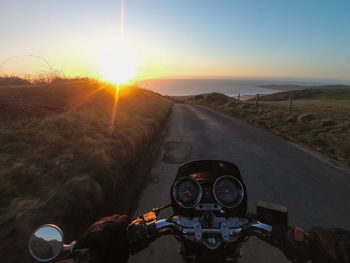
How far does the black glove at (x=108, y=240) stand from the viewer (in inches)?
65.2

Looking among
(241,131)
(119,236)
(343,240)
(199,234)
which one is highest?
(343,240)

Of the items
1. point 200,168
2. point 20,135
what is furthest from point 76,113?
point 200,168

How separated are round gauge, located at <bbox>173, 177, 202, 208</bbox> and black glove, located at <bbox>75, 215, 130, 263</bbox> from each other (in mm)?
608

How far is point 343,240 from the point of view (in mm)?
1496

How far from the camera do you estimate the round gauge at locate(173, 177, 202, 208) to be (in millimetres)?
2064

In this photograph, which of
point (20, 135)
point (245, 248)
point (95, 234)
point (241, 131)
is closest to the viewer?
point (95, 234)

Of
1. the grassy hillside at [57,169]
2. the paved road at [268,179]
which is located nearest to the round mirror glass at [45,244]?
the grassy hillside at [57,169]

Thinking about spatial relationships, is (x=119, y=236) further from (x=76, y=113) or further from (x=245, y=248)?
(x=76, y=113)

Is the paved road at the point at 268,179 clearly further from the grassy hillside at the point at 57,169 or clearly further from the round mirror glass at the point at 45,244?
the round mirror glass at the point at 45,244

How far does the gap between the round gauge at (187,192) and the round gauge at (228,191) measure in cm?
19

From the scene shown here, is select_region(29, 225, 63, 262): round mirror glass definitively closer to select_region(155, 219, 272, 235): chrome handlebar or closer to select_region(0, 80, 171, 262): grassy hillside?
select_region(155, 219, 272, 235): chrome handlebar

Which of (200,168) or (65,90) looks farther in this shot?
(65,90)

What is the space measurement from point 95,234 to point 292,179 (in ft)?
17.6

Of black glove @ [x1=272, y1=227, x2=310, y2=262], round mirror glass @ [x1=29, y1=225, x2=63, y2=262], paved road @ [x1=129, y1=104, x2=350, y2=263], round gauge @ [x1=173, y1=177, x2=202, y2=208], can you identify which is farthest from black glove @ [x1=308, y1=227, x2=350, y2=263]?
round mirror glass @ [x1=29, y1=225, x2=63, y2=262]
